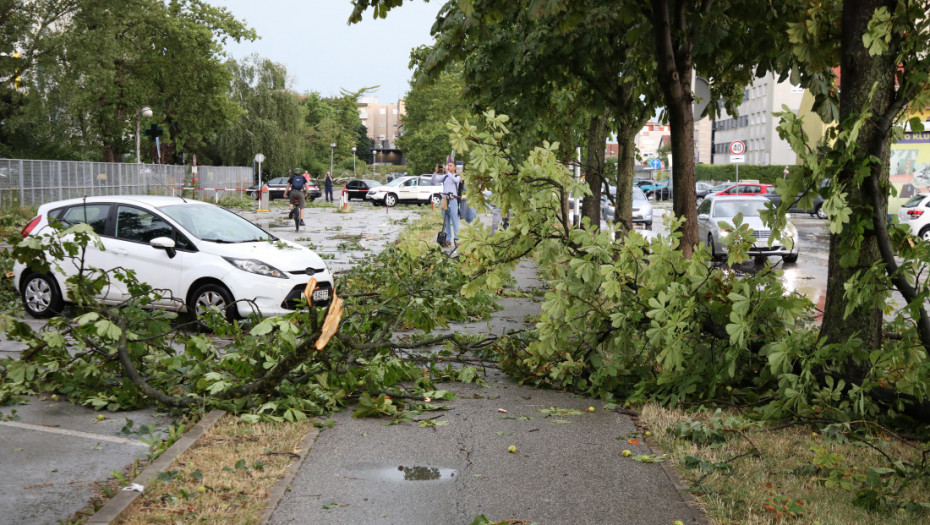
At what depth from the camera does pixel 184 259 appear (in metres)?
10.9

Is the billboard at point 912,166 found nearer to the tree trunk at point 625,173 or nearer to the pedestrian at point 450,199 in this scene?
the pedestrian at point 450,199

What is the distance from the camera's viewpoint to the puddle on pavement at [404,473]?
5594mm

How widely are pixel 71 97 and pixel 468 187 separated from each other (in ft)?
123

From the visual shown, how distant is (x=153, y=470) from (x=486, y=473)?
192cm

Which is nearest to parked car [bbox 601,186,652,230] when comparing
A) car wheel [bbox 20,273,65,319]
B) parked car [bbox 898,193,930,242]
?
parked car [bbox 898,193,930,242]

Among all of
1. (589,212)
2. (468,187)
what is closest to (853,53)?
(468,187)

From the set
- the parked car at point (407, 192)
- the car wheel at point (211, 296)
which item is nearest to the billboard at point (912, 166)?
the car wheel at point (211, 296)

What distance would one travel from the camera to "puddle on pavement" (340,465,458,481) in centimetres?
559

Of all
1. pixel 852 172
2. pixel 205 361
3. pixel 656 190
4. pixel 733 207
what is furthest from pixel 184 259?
pixel 656 190

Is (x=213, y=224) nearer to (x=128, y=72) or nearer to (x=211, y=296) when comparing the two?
(x=211, y=296)

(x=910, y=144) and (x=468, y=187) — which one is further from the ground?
(x=910, y=144)

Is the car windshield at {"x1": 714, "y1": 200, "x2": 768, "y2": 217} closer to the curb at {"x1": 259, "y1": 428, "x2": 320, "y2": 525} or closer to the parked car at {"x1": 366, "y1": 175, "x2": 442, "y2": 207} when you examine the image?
the curb at {"x1": 259, "y1": 428, "x2": 320, "y2": 525}

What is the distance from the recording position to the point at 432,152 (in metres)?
73.5

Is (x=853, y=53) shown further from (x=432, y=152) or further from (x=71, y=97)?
(x=432, y=152)
